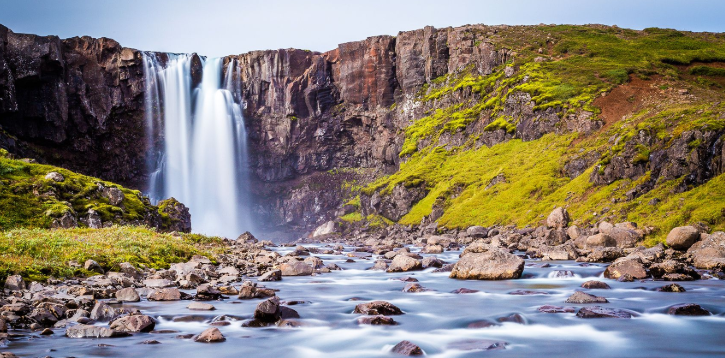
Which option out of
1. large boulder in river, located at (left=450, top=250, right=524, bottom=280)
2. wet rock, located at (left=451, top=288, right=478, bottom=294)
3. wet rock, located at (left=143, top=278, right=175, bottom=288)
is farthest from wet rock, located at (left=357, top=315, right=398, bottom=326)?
large boulder in river, located at (left=450, top=250, right=524, bottom=280)

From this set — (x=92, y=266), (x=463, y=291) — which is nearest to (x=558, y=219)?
(x=463, y=291)

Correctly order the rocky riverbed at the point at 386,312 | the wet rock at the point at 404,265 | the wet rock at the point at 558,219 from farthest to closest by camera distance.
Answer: the wet rock at the point at 558,219 < the wet rock at the point at 404,265 < the rocky riverbed at the point at 386,312

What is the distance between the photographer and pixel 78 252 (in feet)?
72.1

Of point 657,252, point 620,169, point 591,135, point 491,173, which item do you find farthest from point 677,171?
point 491,173

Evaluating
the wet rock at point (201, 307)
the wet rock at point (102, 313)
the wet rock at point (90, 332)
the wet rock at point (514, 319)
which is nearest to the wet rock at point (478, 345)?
the wet rock at point (514, 319)

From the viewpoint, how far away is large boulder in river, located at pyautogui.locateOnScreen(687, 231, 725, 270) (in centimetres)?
2416

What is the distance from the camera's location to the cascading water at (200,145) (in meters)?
112

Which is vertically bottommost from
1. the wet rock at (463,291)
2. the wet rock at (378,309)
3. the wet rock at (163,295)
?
the wet rock at (463,291)

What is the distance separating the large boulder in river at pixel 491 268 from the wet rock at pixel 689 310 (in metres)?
8.51

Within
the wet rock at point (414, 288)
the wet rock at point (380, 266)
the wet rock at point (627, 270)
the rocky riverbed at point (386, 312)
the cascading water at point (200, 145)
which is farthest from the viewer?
the cascading water at point (200, 145)

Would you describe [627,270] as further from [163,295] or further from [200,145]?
[200,145]

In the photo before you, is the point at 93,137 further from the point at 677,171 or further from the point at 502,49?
the point at 677,171

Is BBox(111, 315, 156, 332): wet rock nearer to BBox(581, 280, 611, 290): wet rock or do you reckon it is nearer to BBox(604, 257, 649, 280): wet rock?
BBox(581, 280, 611, 290): wet rock

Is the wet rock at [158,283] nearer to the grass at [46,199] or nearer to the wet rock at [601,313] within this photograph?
the wet rock at [601,313]
